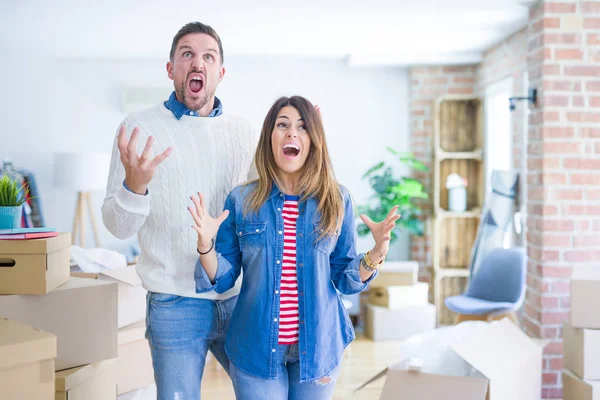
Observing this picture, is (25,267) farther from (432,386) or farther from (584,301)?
(584,301)

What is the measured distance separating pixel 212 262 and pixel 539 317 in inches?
98.5

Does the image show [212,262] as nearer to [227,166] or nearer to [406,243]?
[227,166]

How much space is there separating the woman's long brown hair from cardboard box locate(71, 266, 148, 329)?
4.61 ft

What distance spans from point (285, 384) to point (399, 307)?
3555mm

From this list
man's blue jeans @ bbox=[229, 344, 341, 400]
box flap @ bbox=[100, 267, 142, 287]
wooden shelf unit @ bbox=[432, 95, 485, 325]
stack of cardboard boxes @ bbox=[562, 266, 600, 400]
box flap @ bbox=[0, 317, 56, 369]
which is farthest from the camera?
wooden shelf unit @ bbox=[432, 95, 485, 325]

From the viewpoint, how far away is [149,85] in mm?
5789

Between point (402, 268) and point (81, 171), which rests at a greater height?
point (81, 171)

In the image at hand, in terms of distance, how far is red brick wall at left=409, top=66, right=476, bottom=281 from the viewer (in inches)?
227

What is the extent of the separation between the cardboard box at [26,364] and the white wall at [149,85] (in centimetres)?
435

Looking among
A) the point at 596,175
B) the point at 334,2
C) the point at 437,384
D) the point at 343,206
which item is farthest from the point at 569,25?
the point at 343,206

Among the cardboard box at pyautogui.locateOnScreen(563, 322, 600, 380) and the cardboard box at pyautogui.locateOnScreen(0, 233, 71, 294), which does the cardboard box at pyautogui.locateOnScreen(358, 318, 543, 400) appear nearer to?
the cardboard box at pyautogui.locateOnScreen(563, 322, 600, 380)

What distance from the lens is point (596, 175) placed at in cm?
359

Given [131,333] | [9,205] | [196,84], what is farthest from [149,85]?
[196,84]

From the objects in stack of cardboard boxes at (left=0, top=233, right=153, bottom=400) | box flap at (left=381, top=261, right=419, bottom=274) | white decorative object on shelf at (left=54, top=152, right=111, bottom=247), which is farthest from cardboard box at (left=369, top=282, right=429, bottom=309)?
stack of cardboard boxes at (left=0, top=233, right=153, bottom=400)
